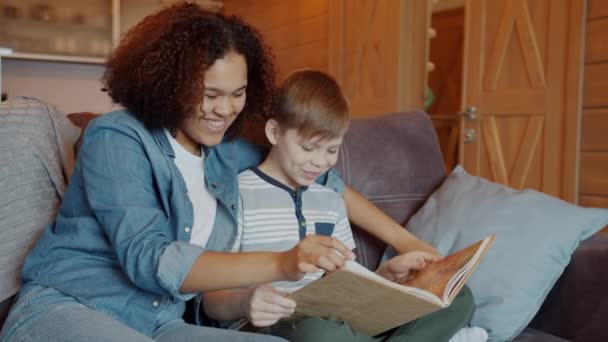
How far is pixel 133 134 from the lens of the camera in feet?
3.62

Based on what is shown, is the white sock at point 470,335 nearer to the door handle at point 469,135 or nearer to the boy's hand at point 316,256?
the boy's hand at point 316,256

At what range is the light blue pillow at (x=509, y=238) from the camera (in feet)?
4.65

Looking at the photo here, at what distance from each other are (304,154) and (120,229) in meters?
0.47

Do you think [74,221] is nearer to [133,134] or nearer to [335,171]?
[133,134]

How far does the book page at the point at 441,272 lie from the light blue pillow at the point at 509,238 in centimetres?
26

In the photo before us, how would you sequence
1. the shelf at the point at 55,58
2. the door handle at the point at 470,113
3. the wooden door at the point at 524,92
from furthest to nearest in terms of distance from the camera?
the shelf at the point at 55,58, the door handle at the point at 470,113, the wooden door at the point at 524,92

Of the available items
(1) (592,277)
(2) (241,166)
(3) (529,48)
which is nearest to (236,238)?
(2) (241,166)

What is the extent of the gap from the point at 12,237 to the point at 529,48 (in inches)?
101

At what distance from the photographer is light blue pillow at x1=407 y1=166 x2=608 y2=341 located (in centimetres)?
142

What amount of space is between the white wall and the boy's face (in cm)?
274

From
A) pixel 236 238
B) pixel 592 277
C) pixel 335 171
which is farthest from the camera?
pixel 335 171

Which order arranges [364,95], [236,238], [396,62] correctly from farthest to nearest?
1. [364,95]
2. [396,62]
3. [236,238]

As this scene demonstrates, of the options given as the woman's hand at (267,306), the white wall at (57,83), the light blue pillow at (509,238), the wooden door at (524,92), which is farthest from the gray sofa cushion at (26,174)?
the white wall at (57,83)

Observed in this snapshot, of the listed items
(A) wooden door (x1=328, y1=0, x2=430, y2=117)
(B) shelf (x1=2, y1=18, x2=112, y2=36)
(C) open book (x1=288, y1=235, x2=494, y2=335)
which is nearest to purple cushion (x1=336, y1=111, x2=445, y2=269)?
(C) open book (x1=288, y1=235, x2=494, y2=335)
